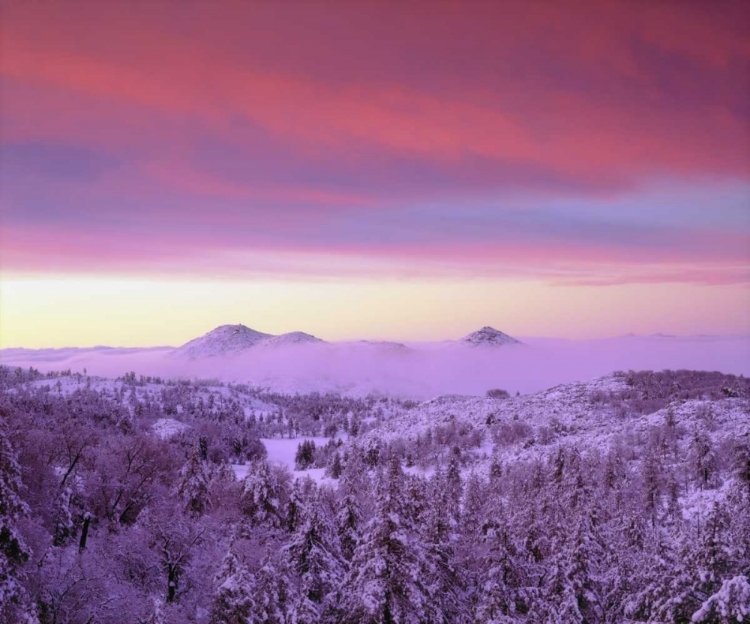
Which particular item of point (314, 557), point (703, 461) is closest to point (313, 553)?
point (314, 557)

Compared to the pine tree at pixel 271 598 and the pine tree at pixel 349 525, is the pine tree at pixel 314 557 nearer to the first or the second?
the pine tree at pixel 271 598

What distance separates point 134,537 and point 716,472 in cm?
8739

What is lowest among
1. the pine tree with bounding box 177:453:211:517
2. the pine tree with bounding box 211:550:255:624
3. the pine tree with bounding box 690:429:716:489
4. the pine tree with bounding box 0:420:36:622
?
the pine tree with bounding box 690:429:716:489

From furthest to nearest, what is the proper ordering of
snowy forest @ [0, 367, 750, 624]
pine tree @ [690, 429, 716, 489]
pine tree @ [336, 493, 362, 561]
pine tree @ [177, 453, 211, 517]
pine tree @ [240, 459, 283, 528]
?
1. pine tree @ [690, 429, 716, 489]
2. pine tree @ [177, 453, 211, 517]
3. pine tree @ [240, 459, 283, 528]
4. pine tree @ [336, 493, 362, 561]
5. snowy forest @ [0, 367, 750, 624]

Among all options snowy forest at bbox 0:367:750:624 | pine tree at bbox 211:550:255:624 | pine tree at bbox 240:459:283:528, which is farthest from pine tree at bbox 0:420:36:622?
pine tree at bbox 240:459:283:528

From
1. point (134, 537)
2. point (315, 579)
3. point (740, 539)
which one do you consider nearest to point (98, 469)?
point (134, 537)

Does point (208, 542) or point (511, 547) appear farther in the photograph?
point (208, 542)

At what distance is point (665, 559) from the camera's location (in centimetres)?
2934

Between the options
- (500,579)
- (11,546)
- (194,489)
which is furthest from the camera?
(194,489)

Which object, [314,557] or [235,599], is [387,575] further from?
[314,557]

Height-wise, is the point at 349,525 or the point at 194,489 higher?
the point at 349,525

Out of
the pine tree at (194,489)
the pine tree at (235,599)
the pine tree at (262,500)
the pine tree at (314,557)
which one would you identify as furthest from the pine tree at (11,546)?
the pine tree at (194,489)

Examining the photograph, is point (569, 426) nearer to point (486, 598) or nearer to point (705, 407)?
point (705, 407)

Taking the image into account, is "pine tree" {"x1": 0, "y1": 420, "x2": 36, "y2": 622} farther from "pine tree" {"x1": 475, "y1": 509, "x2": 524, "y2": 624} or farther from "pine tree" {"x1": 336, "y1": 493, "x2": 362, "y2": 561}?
"pine tree" {"x1": 475, "y1": 509, "x2": 524, "y2": 624}
